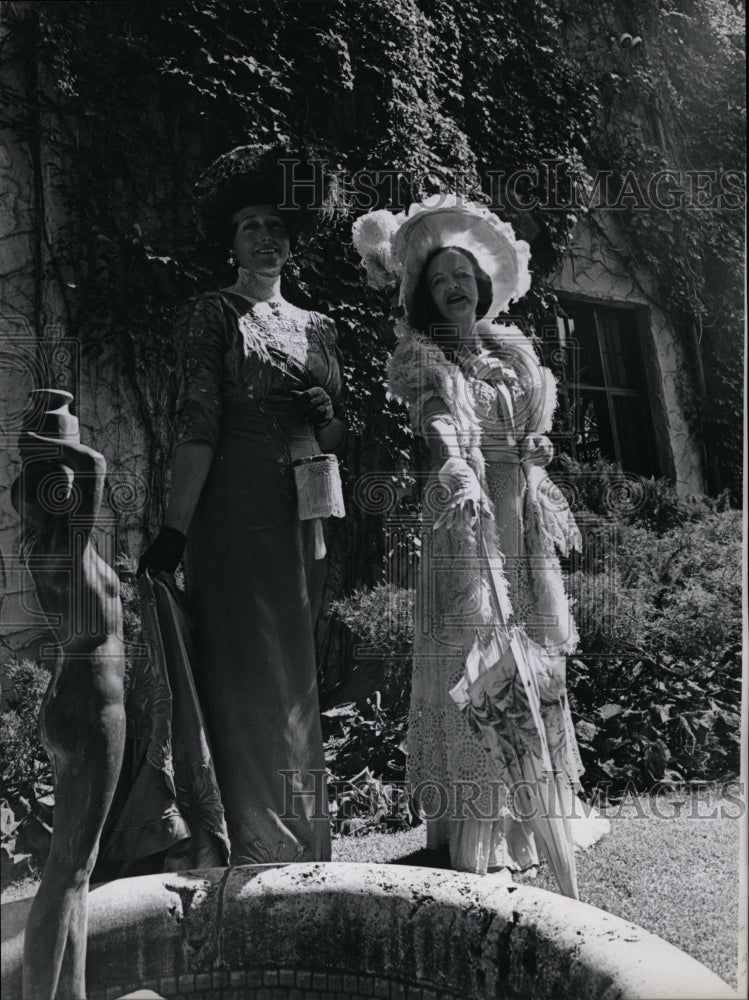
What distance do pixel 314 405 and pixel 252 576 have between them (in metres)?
0.49

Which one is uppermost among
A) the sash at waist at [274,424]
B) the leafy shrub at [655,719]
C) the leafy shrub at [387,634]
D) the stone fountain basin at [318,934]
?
the sash at waist at [274,424]

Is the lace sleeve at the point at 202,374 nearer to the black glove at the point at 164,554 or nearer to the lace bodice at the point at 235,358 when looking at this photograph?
the lace bodice at the point at 235,358

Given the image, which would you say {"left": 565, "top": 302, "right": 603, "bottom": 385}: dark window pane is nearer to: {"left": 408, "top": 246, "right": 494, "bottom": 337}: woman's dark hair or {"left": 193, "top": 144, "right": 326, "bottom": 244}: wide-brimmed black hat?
{"left": 408, "top": 246, "right": 494, "bottom": 337}: woman's dark hair

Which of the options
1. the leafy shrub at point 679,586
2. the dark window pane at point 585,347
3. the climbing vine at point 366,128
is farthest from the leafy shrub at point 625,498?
the dark window pane at point 585,347

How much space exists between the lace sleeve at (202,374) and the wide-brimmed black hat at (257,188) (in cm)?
25

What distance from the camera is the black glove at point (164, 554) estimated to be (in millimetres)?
3146

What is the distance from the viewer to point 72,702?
2.51m

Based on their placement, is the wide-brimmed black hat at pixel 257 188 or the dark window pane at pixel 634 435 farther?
the dark window pane at pixel 634 435

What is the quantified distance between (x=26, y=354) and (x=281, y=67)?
1251mm

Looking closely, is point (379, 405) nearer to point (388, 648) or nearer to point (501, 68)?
point (388, 648)

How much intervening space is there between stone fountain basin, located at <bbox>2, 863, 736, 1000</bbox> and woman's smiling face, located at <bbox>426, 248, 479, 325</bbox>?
1565mm

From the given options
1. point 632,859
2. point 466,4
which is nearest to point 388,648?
point 632,859

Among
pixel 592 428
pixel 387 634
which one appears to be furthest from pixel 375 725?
pixel 592 428

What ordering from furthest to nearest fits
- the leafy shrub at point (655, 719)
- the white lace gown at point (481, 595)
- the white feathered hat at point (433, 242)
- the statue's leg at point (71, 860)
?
the leafy shrub at point (655, 719) < the white feathered hat at point (433, 242) < the white lace gown at point (481, 595) < the statue's leg at point (71, 860)
